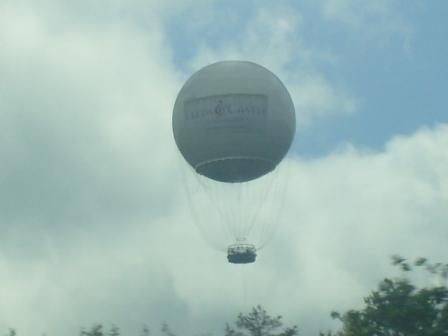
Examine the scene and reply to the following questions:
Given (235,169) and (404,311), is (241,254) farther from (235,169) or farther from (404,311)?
(404,311)

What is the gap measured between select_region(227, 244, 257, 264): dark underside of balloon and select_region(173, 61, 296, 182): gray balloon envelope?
12.6ft

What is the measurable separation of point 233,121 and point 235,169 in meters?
2.81

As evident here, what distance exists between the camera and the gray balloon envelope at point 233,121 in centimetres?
6172

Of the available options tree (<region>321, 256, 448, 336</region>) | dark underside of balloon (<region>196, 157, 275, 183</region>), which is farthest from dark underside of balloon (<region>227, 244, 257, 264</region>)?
tree (<region>321, 256, 448, 336</region>)

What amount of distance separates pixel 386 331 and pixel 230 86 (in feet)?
68.5

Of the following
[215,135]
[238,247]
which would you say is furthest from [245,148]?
[238,247]

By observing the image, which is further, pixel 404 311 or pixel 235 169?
pixel 235 169

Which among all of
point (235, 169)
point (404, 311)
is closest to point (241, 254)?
point (235, 169)

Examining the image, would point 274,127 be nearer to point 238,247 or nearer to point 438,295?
point 238,247

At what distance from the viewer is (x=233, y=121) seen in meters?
61.6

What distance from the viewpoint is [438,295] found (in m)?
43.4

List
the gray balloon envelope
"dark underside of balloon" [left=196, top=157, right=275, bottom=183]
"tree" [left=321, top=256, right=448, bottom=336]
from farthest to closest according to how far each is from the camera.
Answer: "dark underside of balloon" [left=196, top=157, right=275, bottom=183] → the gray balloon envelope → "tree" [left=321, top=256, right=448, bottom=336]

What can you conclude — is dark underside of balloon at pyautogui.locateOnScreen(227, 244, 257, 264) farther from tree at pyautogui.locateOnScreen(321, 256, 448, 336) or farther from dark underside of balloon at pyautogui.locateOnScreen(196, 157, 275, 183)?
tree at pyautogui.locateOnScreen(321, 256, 448, 336)

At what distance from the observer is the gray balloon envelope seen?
61719 mm
